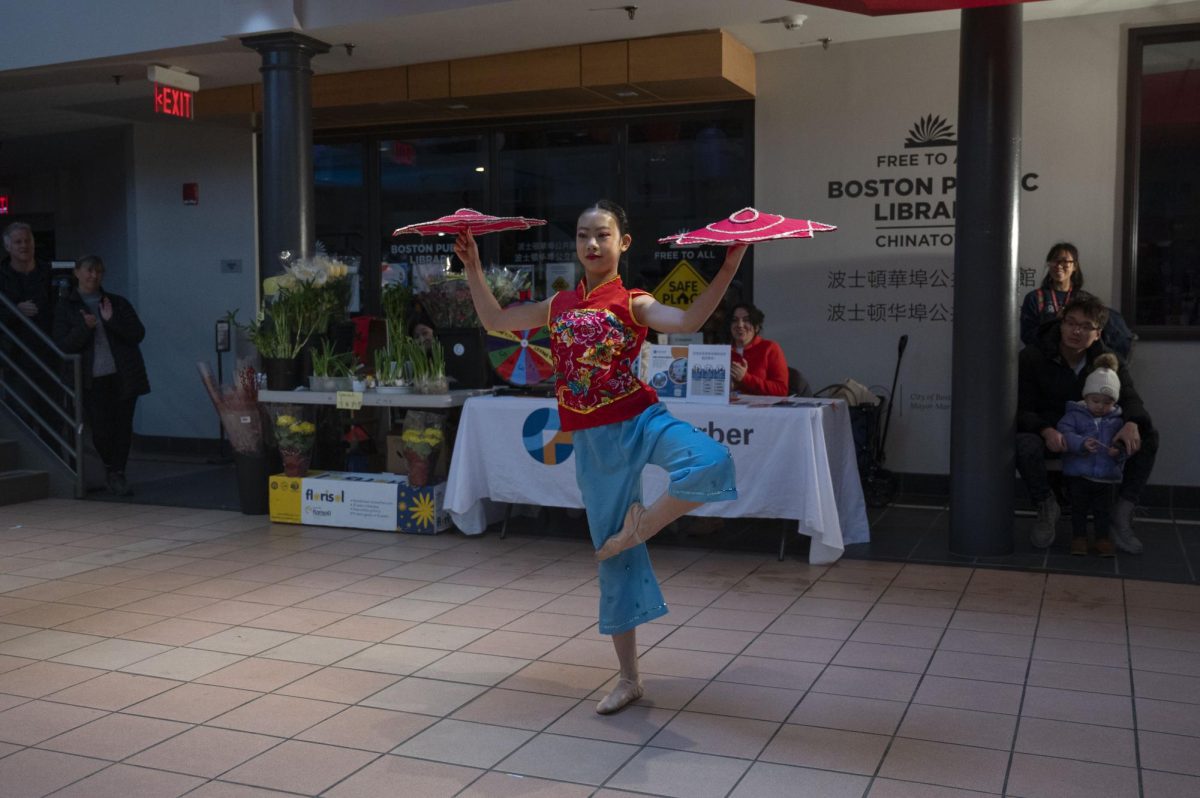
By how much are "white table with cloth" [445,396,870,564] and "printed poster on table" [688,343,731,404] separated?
7 cm

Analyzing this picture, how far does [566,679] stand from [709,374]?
7.84ft

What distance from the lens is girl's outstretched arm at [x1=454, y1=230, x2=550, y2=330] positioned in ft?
13.2

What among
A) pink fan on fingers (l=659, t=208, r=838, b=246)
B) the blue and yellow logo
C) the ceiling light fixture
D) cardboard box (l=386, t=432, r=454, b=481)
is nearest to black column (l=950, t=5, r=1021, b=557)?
the ceiling light fixture

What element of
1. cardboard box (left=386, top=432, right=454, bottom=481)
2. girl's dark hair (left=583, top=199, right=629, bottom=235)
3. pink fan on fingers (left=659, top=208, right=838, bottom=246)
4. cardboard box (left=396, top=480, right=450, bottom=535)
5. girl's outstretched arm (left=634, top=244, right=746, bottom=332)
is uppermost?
girl's dark hair (left=583, top=199, right=629, bottom=235)

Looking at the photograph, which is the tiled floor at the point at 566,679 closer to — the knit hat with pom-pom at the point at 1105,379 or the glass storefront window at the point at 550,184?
the knit hat with pom-pom at the point at 1105,379

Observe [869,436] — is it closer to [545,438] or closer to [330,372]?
[545,438]

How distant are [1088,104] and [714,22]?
2530 millimetres

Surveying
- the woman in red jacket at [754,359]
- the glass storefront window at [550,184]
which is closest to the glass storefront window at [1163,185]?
the woman in red jacket at [754,359]

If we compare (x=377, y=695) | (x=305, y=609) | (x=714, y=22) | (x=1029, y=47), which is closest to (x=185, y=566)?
(x=305, y=609)

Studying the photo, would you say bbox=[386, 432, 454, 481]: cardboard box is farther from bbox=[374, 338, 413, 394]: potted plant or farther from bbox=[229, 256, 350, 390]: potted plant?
bbox=[229, 256, 350, 390]: potted plant

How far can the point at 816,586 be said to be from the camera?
5570mm

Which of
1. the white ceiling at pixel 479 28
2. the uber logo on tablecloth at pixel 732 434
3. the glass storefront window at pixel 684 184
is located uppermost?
the white ceiling at pixel 479 28

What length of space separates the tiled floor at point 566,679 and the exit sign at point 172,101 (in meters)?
3.71

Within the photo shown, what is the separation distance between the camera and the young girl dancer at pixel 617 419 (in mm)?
3590
